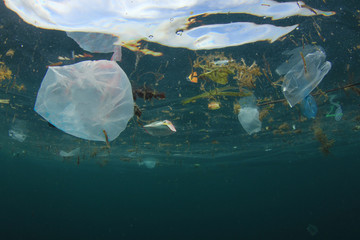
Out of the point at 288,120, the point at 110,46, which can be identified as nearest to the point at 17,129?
the point at 110,46

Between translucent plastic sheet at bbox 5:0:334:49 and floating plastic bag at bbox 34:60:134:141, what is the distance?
237 cm

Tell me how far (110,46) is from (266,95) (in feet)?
23.4

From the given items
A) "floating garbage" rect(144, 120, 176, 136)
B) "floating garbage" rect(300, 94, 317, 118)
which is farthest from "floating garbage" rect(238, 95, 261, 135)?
"floating garbage" rect(144, 120, 176, 136)

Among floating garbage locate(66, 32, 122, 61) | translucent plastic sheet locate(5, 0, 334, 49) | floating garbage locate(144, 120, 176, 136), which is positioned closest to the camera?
floating garbage locate(144, 120, 176, 136)

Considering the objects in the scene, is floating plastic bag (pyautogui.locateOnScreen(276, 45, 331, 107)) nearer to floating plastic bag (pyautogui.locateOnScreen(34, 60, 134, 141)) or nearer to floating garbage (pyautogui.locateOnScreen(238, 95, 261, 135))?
floating garbage (pyautogui.locateOnScreen(238, 95, 261, 135))

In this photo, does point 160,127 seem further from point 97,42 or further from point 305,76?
point 97,42

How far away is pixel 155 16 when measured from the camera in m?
4.82

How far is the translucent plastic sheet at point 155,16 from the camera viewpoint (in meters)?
4.51

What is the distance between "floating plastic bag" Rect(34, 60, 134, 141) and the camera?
2695mm

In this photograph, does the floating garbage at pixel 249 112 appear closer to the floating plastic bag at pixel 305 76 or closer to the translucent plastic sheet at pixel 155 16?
the translucent plastic sheet at pixel 155 16

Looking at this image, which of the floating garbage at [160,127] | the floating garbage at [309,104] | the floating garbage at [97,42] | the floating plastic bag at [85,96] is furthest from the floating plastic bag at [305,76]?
the floating garbage at [97,42]

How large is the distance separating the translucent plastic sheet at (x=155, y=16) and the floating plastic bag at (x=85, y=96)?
2368 mm

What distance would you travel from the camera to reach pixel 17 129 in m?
17.5

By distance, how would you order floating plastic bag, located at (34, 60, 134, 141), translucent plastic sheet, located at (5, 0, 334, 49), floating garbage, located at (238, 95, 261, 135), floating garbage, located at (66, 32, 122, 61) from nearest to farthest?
1. floating plastic bag, located at (34, 60, 134, 141)
2. translucent plastic sheet, located at (5, 0, 334, 49)
3. floating garbage, located at (66, 32, 122, 61)
4. floating garbage, located at (238, 95, 261, 135)
